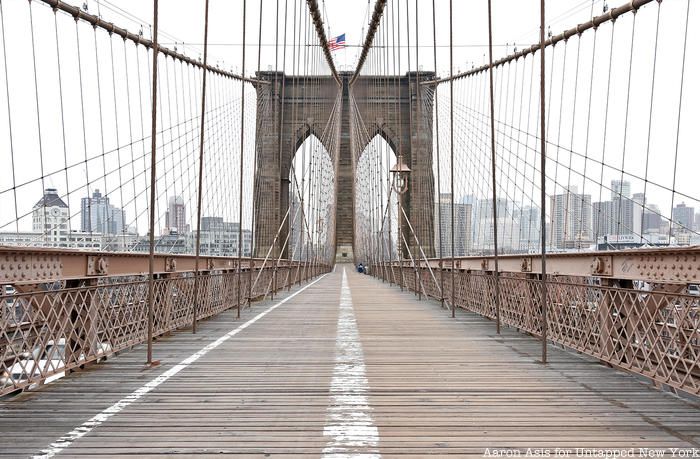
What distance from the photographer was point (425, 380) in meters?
4.06

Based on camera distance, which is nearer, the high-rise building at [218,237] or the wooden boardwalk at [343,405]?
the wooden boardwalk at [343,405]

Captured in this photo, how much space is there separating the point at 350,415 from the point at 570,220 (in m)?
7.42

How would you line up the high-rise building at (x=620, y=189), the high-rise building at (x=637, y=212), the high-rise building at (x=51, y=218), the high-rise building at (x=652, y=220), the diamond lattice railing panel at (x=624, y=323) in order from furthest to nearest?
the high-rise building at (x=620, y=189)
the high-rise building at (x=51, y=218)
the high-rise building at (x=637, y=212)
the high-rise building at (x=652, y=220)
the diamond lattice railing panel at (x=624, y=323)

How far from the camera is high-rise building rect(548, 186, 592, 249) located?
30.6ft

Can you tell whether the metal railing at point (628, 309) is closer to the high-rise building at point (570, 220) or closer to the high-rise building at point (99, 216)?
the high-rise building at point (570, 220)

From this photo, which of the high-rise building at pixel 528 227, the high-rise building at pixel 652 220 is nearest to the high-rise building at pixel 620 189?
the high-rise building at pixel 652 220

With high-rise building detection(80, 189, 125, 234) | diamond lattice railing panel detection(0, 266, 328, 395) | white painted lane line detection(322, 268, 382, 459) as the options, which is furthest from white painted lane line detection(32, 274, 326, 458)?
high-rise building detection(80, 189, 125, 234)

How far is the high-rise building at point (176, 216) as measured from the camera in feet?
43.1

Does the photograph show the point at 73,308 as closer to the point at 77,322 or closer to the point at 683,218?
the point at 77,322

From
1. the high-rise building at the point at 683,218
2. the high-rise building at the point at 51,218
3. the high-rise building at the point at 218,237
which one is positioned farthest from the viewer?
the high-rise building at the point at 218,237

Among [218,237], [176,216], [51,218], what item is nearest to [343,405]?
[51,218]

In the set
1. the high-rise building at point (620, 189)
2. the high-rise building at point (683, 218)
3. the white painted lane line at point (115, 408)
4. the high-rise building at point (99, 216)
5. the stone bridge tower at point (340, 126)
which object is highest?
the stone bridge tower at point (340, 126)

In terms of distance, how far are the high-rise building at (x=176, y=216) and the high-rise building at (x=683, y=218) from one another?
873cm

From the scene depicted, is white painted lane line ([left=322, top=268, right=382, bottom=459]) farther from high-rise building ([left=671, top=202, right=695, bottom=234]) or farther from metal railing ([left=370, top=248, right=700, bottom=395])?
high-rise building ([left=671, top=202, right=695, bottom=234])
